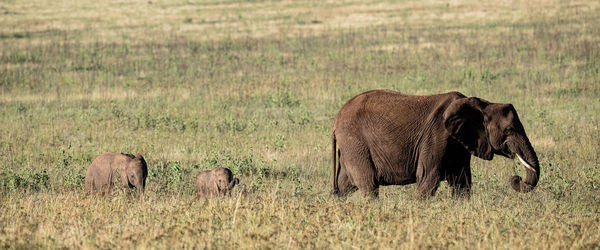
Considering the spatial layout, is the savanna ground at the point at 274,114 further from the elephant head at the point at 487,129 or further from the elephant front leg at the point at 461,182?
the elephant head at the point at 487,129

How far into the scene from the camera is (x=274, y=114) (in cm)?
2003

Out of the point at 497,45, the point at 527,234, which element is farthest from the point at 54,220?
the point at 497,45

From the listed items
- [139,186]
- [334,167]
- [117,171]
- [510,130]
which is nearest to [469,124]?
[510,130]

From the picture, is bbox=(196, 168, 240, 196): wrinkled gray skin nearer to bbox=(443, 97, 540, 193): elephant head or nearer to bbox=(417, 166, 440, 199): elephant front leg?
bbox=(417, 166, 440, 199): elephant front leg

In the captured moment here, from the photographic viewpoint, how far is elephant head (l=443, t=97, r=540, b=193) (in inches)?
355

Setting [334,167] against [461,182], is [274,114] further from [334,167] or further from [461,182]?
[461,182]

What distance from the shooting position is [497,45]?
30688mm

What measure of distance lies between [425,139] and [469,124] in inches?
21.2

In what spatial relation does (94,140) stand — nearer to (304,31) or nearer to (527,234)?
(527,234)

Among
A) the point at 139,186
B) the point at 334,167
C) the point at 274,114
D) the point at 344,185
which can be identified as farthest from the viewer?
the point at 274,114

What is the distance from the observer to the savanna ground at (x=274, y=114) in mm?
7242

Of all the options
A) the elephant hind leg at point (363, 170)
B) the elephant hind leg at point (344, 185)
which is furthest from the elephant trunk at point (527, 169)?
the elephant hind leg at point (344, 185)

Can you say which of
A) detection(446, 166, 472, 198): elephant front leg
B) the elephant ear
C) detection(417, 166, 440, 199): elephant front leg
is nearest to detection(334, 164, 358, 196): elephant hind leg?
detection(417, 166, 440, 199): elephant front leg

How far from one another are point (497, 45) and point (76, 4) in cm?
3627
